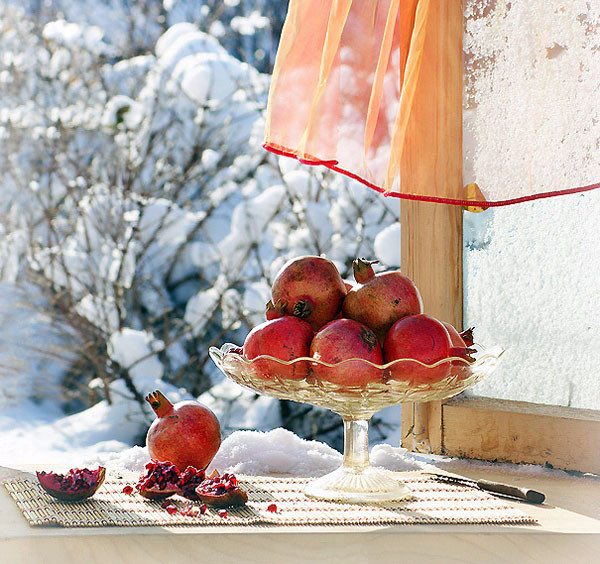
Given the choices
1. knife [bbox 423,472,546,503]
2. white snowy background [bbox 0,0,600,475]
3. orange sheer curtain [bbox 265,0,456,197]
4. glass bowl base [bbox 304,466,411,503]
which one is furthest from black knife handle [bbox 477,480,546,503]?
white snowy background [bbox 0,0,600,475]

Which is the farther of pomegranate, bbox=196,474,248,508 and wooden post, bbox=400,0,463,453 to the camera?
wooden post, bbox=400,0,463,453

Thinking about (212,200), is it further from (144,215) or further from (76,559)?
(76,559)

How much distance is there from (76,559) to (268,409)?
5.79 feet

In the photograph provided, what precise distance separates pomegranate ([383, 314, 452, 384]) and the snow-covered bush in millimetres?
1700

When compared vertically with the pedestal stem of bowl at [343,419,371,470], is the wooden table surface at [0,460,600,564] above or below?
below

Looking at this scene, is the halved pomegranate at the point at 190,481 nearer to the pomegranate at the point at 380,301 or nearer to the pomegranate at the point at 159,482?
the pomegranate at the point at 159,482

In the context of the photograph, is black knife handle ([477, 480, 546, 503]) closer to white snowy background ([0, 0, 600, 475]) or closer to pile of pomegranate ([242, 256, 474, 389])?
pile of pomegranate ([242, 256, 474, 389])

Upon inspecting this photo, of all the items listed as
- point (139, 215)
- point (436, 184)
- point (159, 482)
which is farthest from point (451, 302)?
point (139, 215)

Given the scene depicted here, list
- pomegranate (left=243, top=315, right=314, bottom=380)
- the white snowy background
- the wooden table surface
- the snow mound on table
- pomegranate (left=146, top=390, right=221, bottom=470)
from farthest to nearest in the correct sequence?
the white snowy background → the snow mound on table → pomegranate (left=146, top=390, right=221, bottom=470) → pomegranate (left=243, top=315, right=314, bottom=380) → the wooden table surface

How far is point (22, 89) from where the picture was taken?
293 cm

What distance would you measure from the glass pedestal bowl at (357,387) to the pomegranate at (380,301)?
8 cm

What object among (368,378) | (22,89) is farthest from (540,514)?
(22,89)

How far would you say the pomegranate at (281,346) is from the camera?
0.93 m

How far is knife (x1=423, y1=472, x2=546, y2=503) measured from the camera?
1.00m
